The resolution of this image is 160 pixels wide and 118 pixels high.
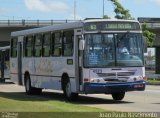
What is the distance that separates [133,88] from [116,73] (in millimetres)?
937

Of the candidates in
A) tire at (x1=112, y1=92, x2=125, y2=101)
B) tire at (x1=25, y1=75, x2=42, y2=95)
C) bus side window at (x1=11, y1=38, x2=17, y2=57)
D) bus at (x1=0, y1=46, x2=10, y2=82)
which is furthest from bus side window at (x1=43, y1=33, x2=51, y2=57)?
bus at (x1=0, y1=46, x2=10, y2=82)

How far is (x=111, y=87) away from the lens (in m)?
20.6

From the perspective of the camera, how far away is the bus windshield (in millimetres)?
20547

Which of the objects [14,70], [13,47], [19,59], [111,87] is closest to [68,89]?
[111,87]

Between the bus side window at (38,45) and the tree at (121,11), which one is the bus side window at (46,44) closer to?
the bus side window at (38,45)

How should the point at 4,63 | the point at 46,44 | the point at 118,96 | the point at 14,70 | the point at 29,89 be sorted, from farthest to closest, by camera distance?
the point at 4,63
the point at 14,70
the point at 29,89
the point at 46,44
the point at 118,96

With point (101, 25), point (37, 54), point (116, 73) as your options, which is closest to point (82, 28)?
point (101, 25)

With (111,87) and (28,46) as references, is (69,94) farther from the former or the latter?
(28,46)

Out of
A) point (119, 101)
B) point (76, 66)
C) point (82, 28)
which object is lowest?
point (119, 101)

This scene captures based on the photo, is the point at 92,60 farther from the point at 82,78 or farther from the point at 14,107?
the point at 14,107

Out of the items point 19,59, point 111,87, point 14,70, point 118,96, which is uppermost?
point 19,59

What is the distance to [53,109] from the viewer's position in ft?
48.2

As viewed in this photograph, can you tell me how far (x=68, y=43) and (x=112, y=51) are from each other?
206 cm

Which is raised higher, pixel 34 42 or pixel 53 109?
pixel 34 42
